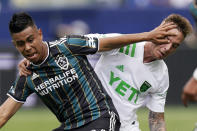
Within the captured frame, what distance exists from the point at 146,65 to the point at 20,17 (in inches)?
65.6

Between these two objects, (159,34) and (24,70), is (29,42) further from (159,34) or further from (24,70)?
(159,34)

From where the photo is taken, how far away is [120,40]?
676 centimetres

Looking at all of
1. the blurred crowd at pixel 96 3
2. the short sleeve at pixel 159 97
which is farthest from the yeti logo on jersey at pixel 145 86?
the blurred crowd at pixel 96 3

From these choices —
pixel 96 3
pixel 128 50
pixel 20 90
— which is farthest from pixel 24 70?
pixel 96 3

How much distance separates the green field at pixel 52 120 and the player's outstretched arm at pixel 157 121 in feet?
15.9

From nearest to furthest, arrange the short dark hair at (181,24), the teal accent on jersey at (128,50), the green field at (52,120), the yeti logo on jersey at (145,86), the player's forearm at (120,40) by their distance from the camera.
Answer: the player's forearm at (120,40) < the short dark hair at (181,24) < the teal accent on jersey at (128,50) < the yeti logo on jersey at (145,86) < the green field at (52,120)

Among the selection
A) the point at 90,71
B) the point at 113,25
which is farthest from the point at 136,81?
the point at 113,25

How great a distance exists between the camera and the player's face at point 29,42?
21.2 feet

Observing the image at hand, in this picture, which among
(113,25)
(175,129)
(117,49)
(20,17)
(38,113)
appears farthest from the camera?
(113,25)

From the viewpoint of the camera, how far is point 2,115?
684 cm

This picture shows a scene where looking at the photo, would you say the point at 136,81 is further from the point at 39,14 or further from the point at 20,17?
the point at 39,14

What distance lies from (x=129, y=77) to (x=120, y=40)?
34.2 inches

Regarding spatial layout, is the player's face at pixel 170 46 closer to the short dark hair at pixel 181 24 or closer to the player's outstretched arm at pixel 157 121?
the short dark hair at pixel 181 24

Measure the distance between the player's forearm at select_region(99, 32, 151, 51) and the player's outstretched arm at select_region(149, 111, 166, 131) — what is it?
1.24 meters
